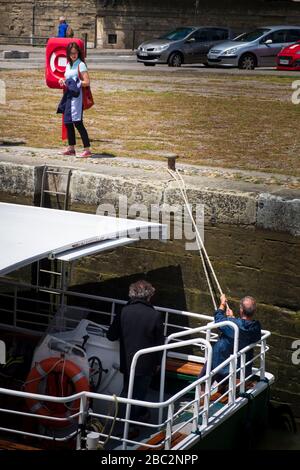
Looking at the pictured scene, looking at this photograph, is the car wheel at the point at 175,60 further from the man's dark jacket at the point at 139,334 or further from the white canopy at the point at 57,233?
the man's dark jacket at the point at 139,334

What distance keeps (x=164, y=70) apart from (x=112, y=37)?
19071mm

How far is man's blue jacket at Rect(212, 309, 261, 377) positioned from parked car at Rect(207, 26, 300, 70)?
2127cm

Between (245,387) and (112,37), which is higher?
(112,37)

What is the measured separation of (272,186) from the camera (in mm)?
11375

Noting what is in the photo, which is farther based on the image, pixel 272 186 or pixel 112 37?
pixel 112 37

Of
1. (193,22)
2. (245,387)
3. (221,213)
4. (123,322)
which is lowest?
(245,387)

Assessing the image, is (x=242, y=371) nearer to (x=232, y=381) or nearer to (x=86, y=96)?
A: (x=232, y=381)

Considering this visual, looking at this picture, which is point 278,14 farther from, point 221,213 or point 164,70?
point 221,213

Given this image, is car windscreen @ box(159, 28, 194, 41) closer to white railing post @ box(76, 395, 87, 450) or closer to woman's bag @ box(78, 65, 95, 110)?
woman's bag @ box(78, 65, 95, 110)

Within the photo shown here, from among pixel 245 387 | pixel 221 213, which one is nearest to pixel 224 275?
pixel 221 213

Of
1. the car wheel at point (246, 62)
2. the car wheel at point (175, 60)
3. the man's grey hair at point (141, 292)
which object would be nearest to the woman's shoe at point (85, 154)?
the man's grey hair at point (141, 292)

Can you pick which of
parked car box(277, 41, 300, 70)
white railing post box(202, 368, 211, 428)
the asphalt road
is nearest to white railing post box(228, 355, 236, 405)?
white railing post box(202, 368, 211, 428)

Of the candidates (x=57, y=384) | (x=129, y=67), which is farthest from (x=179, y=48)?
(x=57, y=384)

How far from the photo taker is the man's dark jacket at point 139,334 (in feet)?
29.0
